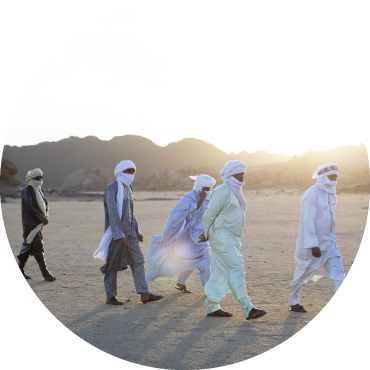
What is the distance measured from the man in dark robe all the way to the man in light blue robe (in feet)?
5.88

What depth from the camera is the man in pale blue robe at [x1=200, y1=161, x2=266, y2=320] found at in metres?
4.81

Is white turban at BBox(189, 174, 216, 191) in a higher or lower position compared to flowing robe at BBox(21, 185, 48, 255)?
higher

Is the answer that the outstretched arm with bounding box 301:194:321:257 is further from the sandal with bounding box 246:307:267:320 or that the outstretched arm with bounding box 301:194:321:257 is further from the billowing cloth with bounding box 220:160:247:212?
the sandal with bounding box 246:307:267:320

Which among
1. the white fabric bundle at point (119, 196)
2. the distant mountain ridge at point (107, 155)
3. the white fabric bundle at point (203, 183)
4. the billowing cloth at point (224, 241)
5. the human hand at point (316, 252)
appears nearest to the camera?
the billowing cloth at point (224, 241)

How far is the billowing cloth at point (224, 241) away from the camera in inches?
189

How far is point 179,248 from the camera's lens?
20.4 ft

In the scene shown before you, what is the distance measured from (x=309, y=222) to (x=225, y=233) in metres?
1.04

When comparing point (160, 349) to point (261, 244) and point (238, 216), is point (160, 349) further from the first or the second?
point (261, 244)

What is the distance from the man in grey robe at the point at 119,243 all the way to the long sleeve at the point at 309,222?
215cm

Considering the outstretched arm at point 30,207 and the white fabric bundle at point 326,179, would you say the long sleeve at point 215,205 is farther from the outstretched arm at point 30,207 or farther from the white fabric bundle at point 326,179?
the outstretched arm at point 30,207

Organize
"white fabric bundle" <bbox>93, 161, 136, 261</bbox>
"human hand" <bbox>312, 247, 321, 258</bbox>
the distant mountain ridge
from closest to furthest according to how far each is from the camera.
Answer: "human hand" <bbox>312, 247, 321, 258</bbox>
"white fabric bundle" <bbox>93, 161, 136, 261</bbox>
the distant mountain ridge

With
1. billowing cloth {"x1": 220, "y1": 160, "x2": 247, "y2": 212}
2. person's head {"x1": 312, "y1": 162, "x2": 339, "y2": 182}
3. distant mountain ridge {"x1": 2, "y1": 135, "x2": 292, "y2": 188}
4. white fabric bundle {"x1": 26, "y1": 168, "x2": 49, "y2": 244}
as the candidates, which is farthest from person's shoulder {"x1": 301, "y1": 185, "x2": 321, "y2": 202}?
distant mountain ridge {"x1": 2, "y1": 135, "x2": 292, "y2": 188}

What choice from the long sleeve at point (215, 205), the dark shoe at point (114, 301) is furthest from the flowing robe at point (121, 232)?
the long sleeve at point (215, 205)

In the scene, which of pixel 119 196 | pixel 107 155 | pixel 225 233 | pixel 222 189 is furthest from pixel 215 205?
pixel 107 155
